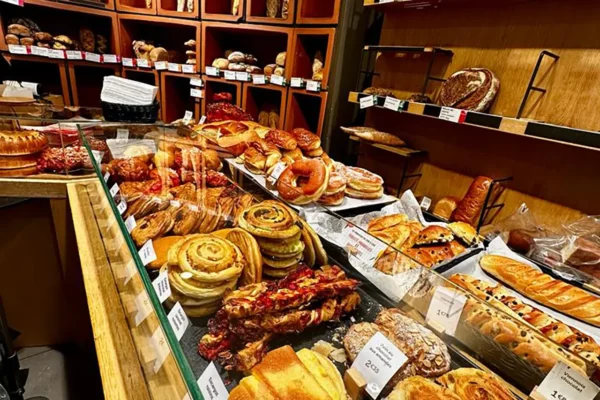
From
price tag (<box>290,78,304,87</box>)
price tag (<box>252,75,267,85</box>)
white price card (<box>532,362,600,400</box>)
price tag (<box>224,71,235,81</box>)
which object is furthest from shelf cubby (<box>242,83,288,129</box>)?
white price card (<box>532,362,600,400</box>)

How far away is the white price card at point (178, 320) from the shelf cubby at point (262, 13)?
97.2 inches

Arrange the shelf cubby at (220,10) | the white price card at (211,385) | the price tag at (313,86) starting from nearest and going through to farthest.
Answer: the white price card at (211,385) < the price tag at (313,86) < the shelf cubby at (220,10)

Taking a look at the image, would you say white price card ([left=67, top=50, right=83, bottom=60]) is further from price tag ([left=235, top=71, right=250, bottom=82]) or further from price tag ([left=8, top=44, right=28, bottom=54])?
price tag ([left=235, top=71, right=250, bottom=82])

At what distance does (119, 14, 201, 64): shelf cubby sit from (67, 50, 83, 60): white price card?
1.37 ft

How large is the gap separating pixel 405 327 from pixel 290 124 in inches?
90.9

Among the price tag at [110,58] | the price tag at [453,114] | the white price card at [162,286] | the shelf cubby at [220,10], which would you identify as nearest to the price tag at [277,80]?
the shelf cubby at [220,10]

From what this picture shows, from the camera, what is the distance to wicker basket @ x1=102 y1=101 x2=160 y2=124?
2.03 metres

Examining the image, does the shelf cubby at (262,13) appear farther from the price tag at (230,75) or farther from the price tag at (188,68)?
the price tag at (188,68)

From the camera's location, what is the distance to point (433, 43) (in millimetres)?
2008

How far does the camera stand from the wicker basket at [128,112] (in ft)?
6.65

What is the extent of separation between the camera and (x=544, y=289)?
1086 millimetres

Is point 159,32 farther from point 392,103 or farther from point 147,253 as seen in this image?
point 147,253

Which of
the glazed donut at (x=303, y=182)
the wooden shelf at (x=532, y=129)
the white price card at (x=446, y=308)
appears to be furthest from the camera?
the glazed donut at (x=303, y=182)

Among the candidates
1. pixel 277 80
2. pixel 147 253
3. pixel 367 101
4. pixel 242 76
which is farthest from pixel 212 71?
pixel 147 253
